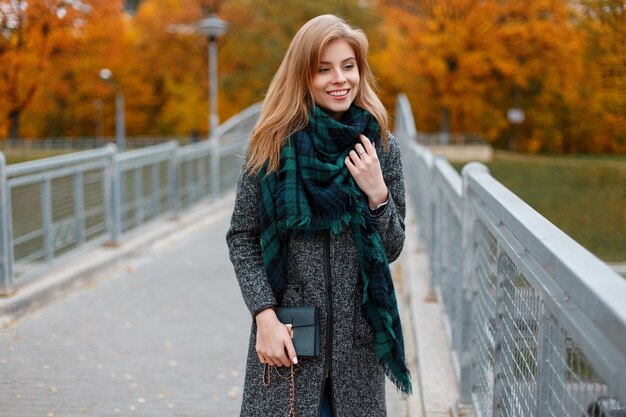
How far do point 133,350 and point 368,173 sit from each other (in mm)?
3803

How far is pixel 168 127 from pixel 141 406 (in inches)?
1608

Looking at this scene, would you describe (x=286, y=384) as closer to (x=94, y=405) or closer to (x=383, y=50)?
(x=94, y=405)

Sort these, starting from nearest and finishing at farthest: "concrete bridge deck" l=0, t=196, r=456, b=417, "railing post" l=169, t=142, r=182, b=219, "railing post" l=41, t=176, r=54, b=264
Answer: "concrete bridge deck" l=0, t=196, r=456, b=417, "railing post" l=41, t=176, r=54, b=264, "railing post" l=169, t=142, r=182, b=219

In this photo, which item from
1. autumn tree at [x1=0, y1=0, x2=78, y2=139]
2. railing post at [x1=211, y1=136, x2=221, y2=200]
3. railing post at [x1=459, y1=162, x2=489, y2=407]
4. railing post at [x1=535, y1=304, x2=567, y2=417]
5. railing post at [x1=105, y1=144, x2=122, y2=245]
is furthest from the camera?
railing post at [x1=211, y1=136, x2=221, y2=200]

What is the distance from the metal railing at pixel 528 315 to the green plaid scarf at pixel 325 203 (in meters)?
0.42

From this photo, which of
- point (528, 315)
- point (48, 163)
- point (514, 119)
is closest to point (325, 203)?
point (528, 315)

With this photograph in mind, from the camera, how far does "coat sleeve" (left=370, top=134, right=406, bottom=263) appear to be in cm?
247

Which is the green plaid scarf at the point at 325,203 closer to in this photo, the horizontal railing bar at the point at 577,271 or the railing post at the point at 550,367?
the horizontal railing bar at the point at 577,271

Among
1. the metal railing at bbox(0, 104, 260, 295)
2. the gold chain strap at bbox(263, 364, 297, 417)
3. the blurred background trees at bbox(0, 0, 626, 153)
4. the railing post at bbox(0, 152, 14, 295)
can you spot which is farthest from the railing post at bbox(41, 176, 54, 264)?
the blurred background trees at bbox(0, 0, 626, 153)

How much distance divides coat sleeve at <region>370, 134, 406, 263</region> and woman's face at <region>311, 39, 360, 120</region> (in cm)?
20

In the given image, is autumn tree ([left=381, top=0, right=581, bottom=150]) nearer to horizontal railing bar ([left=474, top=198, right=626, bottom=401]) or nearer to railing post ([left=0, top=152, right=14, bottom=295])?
railing post ([left=0, top=152, right=14, bottom=295])

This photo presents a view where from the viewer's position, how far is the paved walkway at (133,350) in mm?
4633

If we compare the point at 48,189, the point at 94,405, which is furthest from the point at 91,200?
the point at 94,405

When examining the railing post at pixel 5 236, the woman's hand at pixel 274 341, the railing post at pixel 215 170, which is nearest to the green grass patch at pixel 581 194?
the railing post at pixel 215 170
